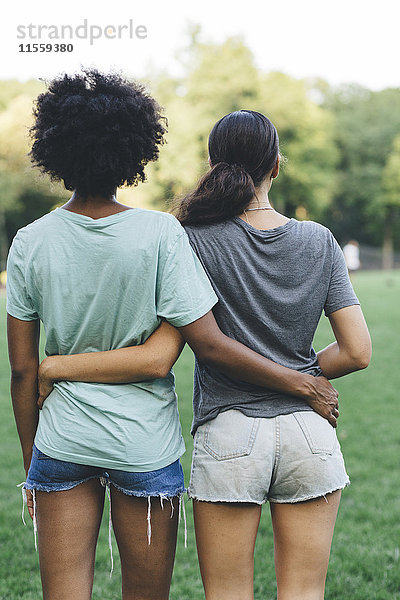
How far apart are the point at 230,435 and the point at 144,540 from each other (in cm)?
43

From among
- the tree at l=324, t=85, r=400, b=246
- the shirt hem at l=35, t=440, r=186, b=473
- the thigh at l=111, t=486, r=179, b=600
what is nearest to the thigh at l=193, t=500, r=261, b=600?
the thigh at l=111, t=486, r=179, b=600

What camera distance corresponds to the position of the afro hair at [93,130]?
208cm

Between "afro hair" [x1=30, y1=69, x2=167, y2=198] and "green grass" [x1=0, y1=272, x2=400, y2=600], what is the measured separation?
101 inches

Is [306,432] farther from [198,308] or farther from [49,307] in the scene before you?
[49,307]

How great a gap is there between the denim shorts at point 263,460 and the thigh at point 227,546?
0.05 m

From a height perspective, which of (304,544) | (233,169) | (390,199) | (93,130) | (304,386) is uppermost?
(93,130)

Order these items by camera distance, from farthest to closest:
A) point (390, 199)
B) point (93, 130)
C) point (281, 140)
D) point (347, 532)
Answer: point (390, 199), point (281, 140), point (347, 532), point (93, 130)

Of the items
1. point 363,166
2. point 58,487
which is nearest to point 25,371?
point 58,487

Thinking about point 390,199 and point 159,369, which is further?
point 390,199

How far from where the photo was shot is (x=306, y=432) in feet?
7.43

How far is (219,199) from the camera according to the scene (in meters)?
2.26

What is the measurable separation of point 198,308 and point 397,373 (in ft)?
28.0


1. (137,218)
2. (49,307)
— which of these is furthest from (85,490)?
(137,218)

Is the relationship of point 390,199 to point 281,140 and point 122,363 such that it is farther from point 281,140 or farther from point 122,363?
point 122,363
